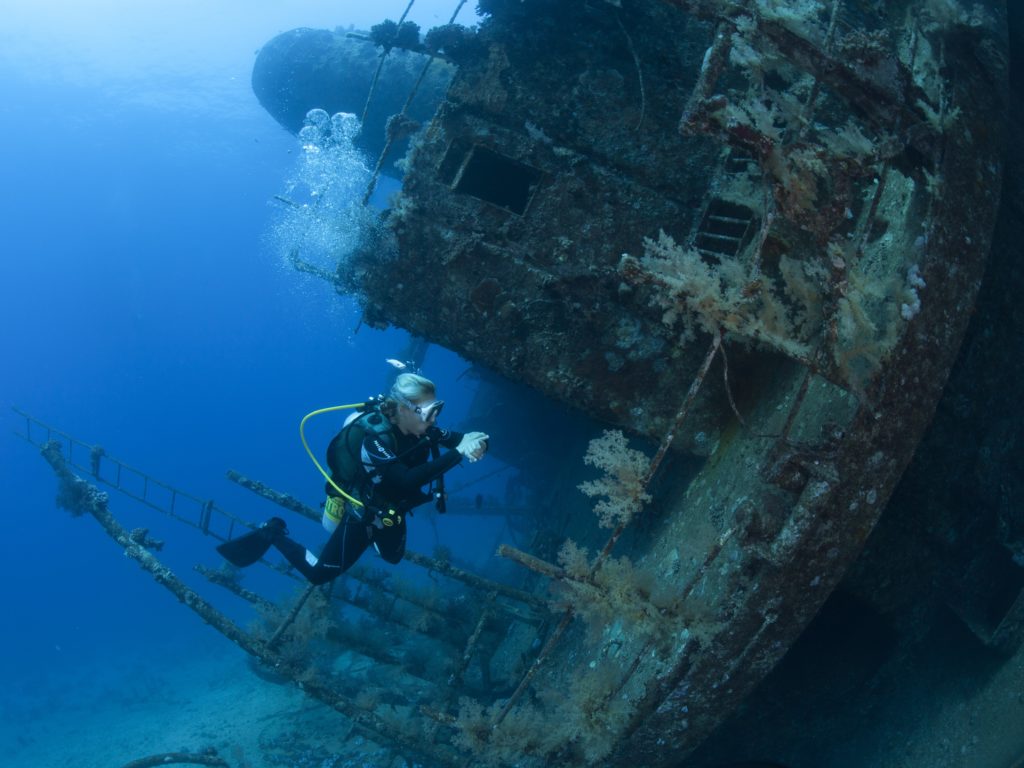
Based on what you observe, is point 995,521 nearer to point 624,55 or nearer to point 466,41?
point 624,55

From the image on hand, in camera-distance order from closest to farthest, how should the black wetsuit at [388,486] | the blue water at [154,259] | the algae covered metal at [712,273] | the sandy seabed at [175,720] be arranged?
1. the algae covered metal at [712,273]
2. the black wetsuit at [388,486]
3. the sandy seabed at [175,720]
4. the blue water at [154,259]

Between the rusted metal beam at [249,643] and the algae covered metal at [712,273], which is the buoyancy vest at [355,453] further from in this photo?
the rusted metal beam at [249,643]

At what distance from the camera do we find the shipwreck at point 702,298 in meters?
2.61

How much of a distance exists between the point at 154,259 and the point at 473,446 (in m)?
101

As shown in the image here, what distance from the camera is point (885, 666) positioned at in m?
4.07

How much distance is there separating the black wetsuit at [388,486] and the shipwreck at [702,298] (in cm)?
86

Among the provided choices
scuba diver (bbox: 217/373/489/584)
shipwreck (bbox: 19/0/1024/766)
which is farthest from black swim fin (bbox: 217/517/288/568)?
scuba diver (bbox: 217/373/489/584)

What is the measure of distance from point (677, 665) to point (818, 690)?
2036 millimetres

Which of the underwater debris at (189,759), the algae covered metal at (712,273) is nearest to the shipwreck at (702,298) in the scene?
the algae covered metal at (712,273)

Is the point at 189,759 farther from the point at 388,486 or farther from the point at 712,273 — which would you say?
the point at 712,273

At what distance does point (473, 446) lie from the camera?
3.68 m

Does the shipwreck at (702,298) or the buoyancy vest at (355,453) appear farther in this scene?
the buoyancy vest at (355,453)

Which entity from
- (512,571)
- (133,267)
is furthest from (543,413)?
(133,267)

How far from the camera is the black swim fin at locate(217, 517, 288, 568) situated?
17.8 ft
